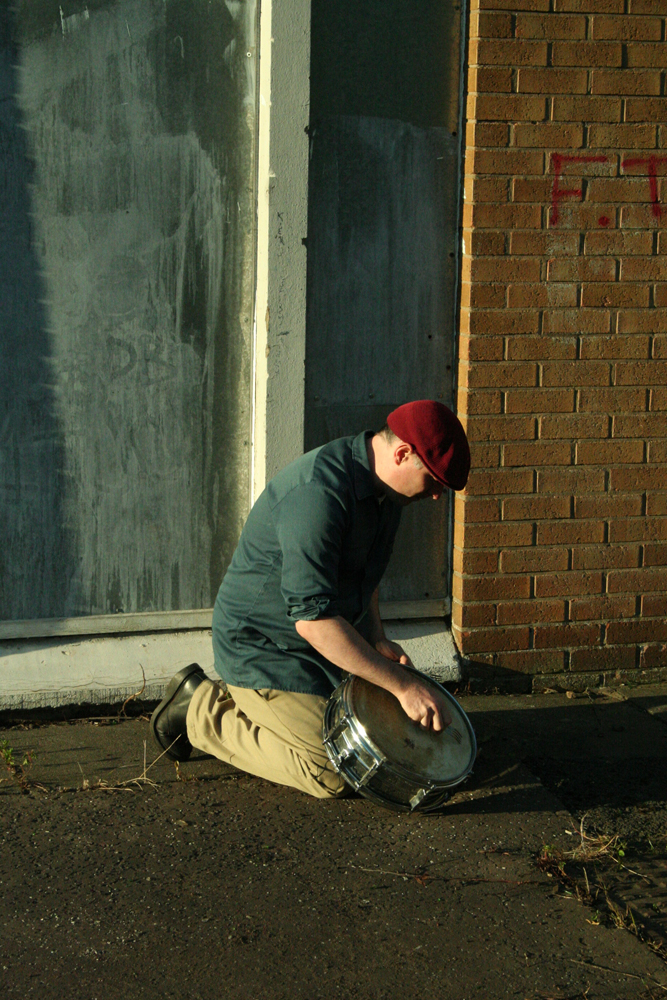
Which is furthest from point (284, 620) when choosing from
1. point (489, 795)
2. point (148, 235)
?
point (148, 235)

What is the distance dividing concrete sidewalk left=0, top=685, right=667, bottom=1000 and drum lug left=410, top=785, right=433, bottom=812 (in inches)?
5.8

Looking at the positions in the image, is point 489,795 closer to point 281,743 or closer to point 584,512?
point 281,743

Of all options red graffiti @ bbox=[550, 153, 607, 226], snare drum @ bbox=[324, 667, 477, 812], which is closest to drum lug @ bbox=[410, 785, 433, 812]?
snare drum @ bbox=[324, 667, 477, 812]

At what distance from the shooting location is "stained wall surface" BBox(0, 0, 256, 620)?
14.4ft

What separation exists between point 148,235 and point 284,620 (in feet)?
6.05

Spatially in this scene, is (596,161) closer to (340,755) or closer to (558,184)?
(558,184)

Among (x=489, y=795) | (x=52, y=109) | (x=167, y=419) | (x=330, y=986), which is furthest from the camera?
(x=167, y=419)

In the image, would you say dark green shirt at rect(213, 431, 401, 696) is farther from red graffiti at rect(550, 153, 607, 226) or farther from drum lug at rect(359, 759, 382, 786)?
red graffiti at rect(550, 153, 607, 226)

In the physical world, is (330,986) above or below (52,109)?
below

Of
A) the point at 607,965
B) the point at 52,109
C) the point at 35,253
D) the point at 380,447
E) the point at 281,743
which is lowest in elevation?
the point at 607,965

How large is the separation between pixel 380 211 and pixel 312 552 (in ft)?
6.42

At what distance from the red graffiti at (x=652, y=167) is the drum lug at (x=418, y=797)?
2.87m

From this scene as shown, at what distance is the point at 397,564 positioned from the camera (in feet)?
16.4

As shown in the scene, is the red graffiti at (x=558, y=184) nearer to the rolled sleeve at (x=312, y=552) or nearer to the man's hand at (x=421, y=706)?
the rolled sleeve at (x=312, y=552)
